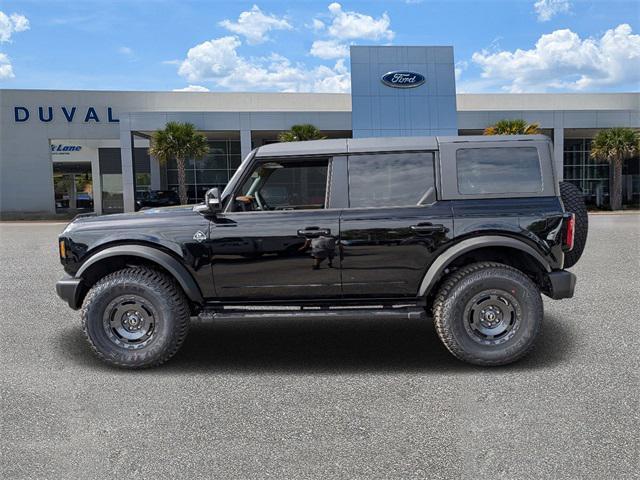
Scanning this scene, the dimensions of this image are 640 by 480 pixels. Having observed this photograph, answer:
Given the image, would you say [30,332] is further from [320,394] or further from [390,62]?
[390,62]

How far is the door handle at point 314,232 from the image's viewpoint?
14.6ft

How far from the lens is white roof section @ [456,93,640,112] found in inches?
1491

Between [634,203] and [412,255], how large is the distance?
Result: 37.5 m

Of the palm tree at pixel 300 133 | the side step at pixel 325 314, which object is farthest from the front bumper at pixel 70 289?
the palm tree at pixel 300 133

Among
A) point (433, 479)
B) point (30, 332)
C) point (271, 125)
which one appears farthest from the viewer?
point (271, 125)

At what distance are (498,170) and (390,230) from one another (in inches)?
44.2

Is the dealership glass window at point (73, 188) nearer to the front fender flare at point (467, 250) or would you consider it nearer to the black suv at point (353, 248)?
the black suv at point (353, 248)

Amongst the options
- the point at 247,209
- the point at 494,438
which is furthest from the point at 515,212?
the point at 247,209

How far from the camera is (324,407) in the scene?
3670 mm

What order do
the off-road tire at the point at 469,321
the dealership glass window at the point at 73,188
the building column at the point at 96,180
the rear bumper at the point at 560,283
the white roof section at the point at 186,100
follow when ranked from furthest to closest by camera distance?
1. the dealership glass window at the point at 73,188
2. the building column at the point at 96,180
3. the white roof section at the point at 186,100
4. the rear bumper at the point at 560,283
5. the off-road tire at the point at 469,321

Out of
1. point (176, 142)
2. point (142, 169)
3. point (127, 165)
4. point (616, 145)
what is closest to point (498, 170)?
point (176, 142)

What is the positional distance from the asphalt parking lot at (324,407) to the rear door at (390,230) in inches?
28.6

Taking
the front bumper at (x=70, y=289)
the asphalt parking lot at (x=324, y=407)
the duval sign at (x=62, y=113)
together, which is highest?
the duval sign at (x=62, y=113)

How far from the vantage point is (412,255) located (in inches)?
175
